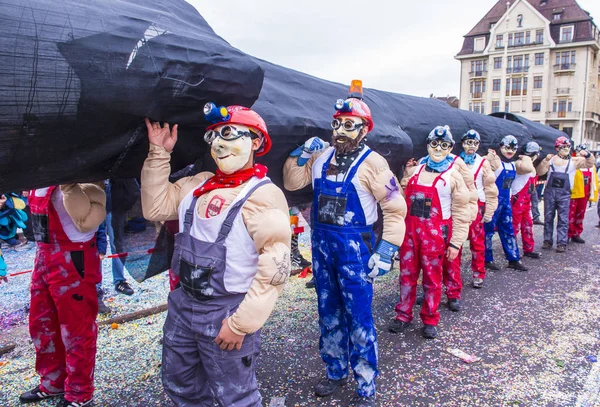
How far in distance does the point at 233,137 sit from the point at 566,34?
45050 mm

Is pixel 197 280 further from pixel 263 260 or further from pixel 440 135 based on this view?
pixel 440 135

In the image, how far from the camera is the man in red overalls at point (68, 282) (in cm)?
281

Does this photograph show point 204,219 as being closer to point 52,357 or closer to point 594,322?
point 52,357

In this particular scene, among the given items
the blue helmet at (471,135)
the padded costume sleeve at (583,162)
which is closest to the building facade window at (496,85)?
the padded costume sleeve at (583,162)

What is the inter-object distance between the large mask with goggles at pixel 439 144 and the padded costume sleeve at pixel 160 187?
259 cm

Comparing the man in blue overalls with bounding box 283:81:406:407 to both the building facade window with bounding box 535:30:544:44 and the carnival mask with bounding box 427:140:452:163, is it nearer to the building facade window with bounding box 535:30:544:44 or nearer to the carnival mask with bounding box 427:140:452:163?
the carnival mask with bounding box 427:140:452:163

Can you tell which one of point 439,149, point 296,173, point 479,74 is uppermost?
point 479,74

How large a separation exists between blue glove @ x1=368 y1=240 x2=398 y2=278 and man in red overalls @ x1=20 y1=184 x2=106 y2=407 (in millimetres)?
1890

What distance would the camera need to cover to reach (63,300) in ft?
9.24

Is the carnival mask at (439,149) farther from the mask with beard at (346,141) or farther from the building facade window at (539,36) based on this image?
the building facade window at (539,36)

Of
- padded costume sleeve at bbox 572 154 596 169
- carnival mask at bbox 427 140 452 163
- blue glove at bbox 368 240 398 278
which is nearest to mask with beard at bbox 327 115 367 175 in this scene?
blue glove at bbox 368 240 398 278

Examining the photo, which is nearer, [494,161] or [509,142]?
[494,161]

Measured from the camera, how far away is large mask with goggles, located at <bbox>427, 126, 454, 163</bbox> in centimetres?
420

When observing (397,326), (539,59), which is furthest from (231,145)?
(539,59)
